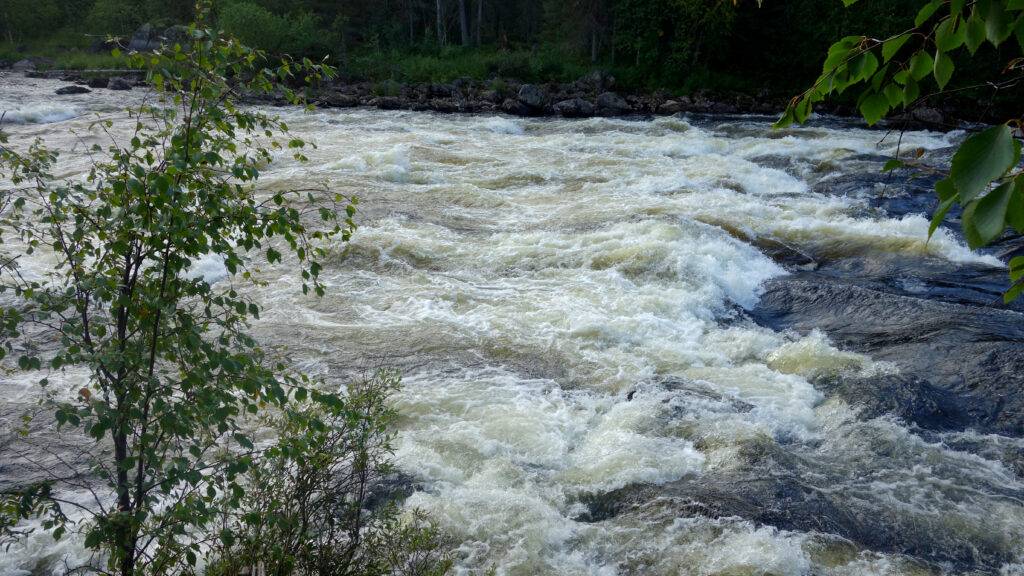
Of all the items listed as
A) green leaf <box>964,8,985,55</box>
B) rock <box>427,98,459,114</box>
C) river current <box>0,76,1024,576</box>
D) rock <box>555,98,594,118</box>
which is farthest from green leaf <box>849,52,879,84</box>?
rock <box>427,98,459,114</box>

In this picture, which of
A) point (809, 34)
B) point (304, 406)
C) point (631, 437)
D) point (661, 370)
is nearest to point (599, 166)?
point (661, 370)

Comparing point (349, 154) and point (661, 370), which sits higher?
point (349, 154)

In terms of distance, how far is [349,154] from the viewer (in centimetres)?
1551

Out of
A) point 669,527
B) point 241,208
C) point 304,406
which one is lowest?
point 669,527

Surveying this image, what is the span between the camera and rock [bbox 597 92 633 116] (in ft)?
81.2

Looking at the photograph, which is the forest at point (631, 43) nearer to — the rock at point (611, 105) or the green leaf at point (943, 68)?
the rock at point (611, 105)

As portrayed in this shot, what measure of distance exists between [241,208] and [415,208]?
910 centimetres

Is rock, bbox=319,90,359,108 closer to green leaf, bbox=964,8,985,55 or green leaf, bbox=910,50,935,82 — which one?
green leaf, bbox=910,50,935,82

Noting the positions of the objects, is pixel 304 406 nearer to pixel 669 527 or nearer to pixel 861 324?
pixel 669 527

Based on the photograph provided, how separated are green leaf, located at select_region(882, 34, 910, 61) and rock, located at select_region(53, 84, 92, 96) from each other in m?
28.9

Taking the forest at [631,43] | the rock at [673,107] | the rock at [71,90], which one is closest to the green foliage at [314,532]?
the rock at [673,107]

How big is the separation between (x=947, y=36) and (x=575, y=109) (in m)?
23.7

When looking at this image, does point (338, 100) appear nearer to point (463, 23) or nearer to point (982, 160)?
point (463, 23)

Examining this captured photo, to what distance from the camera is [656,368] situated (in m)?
6.57
